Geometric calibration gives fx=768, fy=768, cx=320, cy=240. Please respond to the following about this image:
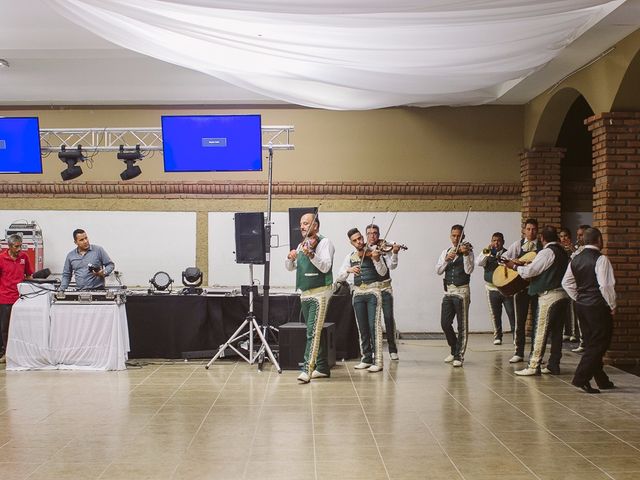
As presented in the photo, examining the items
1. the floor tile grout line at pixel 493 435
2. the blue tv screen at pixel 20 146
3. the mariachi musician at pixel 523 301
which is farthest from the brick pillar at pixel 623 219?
the blue tv screen at pixel 20 146

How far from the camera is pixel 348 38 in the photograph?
619 cm

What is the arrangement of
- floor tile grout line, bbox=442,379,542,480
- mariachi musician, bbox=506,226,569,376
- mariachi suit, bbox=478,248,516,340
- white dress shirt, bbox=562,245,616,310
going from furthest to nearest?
mariachi suit, bbox=478,248,516,340
mariachi musician, bbox=506,226,569,376
white dress shirt, bbox=562,245,616,310
floor tile grout line, bbox=442,379,542,480

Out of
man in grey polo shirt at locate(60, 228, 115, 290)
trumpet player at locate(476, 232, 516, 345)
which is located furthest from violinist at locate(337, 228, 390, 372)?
man in grey polo shirt at locate(60, 228, 115, 290)

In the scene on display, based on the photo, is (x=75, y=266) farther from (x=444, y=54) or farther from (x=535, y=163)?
(x=535, y=163)

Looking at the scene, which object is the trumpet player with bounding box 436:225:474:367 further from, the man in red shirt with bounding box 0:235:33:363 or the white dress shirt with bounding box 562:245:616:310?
the man in red shirt with bounding box 0:235:33:363

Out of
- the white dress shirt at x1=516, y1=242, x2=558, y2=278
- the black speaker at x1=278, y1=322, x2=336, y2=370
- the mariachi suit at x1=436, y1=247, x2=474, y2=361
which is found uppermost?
the white dress shirt at x1=516, y1=242, x2=558, y2=278

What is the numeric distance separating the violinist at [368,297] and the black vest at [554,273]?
1.76 meters

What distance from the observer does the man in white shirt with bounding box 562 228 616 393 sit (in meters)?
7.14

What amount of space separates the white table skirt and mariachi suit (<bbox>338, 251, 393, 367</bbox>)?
2737mm

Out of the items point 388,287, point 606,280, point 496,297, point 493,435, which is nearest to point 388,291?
point 388,287

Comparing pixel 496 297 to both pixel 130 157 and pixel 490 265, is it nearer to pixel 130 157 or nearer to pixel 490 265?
pixel 490 265

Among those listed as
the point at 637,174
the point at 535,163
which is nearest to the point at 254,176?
the point at 535,163

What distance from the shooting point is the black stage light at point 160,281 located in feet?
33.3

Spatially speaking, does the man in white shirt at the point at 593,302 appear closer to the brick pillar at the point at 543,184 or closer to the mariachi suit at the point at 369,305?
the mariachi suit at the point at 369,305
